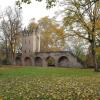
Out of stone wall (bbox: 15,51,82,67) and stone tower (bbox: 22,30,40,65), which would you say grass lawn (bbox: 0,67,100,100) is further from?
stone tower (bbox: 22,30,40,65)

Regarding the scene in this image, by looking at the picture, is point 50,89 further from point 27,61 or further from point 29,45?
point 29,45

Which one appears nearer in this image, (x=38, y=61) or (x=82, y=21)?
(x=82, y=21)

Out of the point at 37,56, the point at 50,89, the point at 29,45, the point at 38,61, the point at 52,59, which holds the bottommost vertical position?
the point at 50,89

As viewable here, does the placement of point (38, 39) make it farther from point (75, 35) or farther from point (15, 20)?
point (75, 35)

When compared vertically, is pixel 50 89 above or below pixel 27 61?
below

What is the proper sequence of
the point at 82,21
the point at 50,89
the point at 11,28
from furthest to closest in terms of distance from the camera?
the point at 11,28 < the point at 82,21 < the point at 50,89

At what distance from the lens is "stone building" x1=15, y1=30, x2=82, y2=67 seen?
6173 centimetres

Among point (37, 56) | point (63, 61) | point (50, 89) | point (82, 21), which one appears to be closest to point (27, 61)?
point (37, 56)

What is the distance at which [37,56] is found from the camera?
230 ft

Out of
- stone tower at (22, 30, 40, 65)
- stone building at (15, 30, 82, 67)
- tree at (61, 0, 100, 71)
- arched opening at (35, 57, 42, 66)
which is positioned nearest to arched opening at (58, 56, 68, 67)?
stone building at (15, 30, 82, 67)

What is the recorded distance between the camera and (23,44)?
7512cm

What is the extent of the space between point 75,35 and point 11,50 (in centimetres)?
2793

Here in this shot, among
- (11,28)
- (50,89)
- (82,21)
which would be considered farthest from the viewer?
(11,28)

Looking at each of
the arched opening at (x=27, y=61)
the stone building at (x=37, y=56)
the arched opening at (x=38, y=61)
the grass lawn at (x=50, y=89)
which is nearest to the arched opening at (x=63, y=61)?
the stone building at (x=37, y=56)
